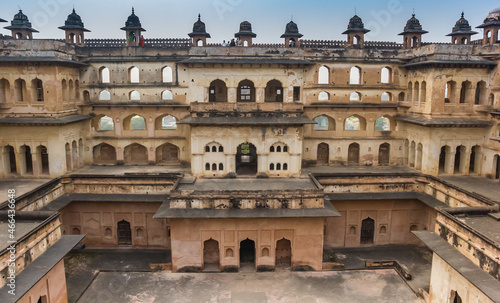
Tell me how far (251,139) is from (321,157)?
659 cm

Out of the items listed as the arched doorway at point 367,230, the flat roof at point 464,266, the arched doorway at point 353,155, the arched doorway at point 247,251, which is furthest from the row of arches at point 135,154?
the flat roof at point 464,266

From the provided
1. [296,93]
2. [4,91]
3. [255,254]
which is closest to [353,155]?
[296,93]

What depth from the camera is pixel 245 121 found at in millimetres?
20625

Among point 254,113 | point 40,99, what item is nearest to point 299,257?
point 254,113

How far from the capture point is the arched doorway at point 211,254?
18859mm

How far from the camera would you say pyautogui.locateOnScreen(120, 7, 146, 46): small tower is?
24.8m

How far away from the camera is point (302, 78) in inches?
922

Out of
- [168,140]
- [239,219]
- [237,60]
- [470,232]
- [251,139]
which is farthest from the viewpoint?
[168,140]

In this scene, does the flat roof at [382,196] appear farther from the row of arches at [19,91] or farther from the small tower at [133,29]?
the row of arches at [19,91]

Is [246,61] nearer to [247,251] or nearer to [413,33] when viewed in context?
[247,251]

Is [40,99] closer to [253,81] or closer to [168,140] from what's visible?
[168,140]

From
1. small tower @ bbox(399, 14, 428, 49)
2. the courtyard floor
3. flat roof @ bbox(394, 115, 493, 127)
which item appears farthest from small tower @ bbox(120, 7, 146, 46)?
flat roof @ bbox(394, 115, 493, 127)

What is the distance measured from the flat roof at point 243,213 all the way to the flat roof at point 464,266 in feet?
13.8

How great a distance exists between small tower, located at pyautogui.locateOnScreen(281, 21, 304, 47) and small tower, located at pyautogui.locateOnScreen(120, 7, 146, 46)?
924 cm
